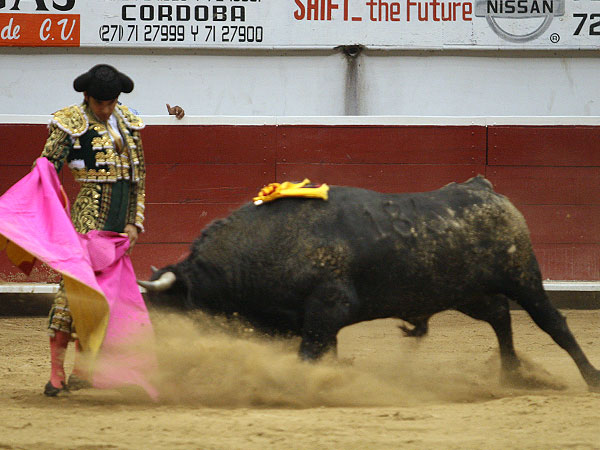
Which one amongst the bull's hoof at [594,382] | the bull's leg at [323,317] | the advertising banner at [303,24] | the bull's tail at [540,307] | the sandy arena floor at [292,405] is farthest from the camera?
the advertising banner at [303,24]

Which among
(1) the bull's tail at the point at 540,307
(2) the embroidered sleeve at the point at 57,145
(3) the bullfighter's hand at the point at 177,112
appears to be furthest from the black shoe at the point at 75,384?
(3) the bullfighter's hand at the point at 177,112

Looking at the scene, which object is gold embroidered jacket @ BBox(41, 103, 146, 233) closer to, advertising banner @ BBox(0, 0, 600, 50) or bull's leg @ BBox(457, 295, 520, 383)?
bull's leg @ BBox(457, 295, 520, 383)

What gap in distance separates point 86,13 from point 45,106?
2.37ft

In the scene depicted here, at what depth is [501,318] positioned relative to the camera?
13.1 feet

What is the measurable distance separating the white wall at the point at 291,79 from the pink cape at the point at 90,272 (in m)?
3.37

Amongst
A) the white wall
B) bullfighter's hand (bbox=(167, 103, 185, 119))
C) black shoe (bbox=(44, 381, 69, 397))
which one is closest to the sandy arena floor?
black shoe (bbox=(44, 381, 69, 397))

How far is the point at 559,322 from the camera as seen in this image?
3.84m

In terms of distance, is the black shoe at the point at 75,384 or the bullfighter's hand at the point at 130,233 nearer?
the black shoe at the point at 75,384

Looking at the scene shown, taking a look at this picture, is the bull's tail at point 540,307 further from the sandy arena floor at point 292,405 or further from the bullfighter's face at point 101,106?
the bullfighter's face at point 101,106

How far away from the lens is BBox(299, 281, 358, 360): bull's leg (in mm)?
3551

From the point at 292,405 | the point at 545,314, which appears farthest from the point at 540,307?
the point at 292,405

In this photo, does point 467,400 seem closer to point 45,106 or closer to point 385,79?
point 385,79

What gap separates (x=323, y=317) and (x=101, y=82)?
1166mm

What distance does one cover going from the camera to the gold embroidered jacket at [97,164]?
3.56 metres
